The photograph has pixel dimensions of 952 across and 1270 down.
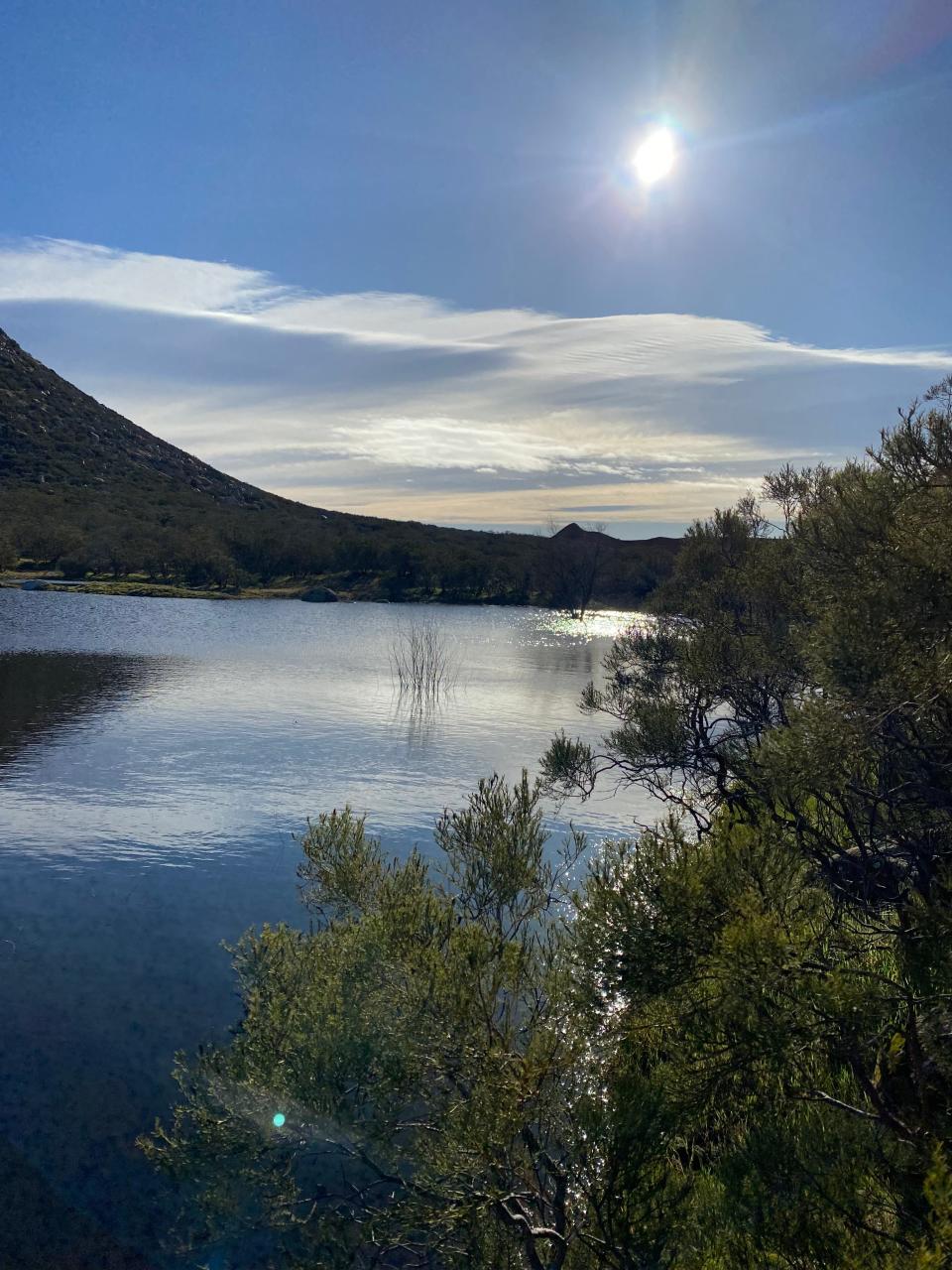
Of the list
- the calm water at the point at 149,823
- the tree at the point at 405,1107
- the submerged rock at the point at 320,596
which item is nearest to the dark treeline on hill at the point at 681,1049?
the tree at the point at 405,1107

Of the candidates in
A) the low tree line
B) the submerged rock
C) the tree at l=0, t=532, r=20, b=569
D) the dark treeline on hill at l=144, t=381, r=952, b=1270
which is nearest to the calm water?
the dark treeline on hill at l=144, t=381, r=952, b=1270

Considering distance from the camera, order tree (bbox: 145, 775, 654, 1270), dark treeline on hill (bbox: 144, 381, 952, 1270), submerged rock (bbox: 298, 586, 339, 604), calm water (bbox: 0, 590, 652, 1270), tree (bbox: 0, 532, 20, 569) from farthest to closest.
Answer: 1. submerged rock (bbox: 298, 586, 339, 604)
2. tree (bbox: 0, 532, 20, 569)
3. calm water (bbox: 0, 590, 652, 1270)
4. tree (bbox: 145, 775, 654, 1270)
5. dark treeline on hill (bbox: 144, 381, 952, 1270)

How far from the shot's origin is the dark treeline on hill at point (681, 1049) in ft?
17.3

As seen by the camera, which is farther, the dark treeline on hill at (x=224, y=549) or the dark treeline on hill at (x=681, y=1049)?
the dark treeline on hill at (x=224, y=549)

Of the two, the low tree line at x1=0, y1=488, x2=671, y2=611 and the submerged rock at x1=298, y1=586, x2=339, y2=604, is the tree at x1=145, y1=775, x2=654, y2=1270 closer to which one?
the submerged rock at x1=298, y1=586, x2=339, y2=604

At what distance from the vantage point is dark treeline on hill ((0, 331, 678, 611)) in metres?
99.2

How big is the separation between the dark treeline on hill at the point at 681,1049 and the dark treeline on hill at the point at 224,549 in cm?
7899

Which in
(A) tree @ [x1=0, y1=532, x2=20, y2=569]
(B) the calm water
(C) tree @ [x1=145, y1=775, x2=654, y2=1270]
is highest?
(A) tree @ [x1=0, y1=532, x2=20, y2=569]

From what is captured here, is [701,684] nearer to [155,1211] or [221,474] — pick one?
[155,1211]

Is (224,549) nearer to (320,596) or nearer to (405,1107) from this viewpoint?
(320,596)

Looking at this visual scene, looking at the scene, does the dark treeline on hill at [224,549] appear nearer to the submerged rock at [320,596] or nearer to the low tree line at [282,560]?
the low tree line at [282,560]

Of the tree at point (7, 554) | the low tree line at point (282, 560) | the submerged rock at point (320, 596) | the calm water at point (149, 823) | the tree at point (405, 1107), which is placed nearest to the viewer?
the tree at point (405, 1107)

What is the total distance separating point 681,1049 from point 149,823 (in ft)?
54.7

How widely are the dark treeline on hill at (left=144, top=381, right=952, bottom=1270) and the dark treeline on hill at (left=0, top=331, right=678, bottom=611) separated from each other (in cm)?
7899
